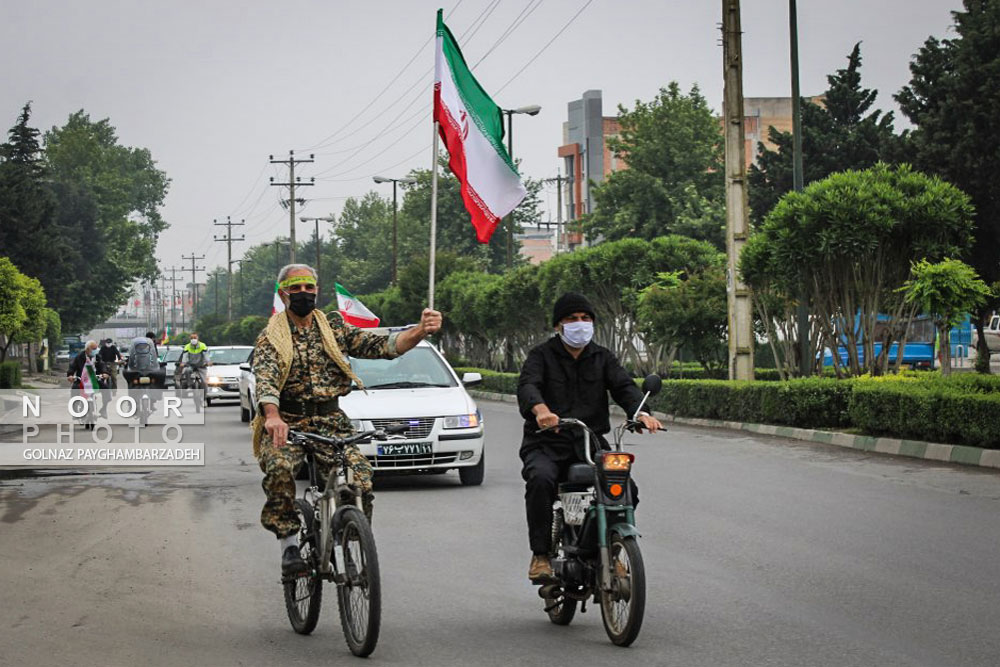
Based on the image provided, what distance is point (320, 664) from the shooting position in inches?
254

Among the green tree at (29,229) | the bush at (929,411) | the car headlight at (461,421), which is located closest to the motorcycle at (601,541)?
the car headlight at (461,421)

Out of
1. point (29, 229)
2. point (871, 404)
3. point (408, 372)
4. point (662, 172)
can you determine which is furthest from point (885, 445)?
point (29, 229)

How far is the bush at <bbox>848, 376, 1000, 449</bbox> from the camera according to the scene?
1631 centimetres

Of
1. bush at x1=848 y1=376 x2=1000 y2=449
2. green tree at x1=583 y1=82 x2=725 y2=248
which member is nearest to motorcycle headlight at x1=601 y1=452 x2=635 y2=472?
A: bush at x1=848 y1=376 x2=1000 y2=449

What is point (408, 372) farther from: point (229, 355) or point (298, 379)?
point (229, 355)

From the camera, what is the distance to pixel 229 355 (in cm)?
3816

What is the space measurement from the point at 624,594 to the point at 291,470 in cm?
175

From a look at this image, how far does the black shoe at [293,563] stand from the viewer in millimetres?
7031

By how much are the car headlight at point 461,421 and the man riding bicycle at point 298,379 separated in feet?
23.3

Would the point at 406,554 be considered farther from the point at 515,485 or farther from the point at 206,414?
the point at 206,414

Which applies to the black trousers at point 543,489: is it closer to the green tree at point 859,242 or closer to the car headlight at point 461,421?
the car headlight at point 461,421

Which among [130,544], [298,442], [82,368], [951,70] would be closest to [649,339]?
[82,368]

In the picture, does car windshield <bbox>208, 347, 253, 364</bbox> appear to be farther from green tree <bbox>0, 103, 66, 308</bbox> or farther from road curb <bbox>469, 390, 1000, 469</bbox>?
green tree <bbox>0, 103, 66, 308</bbox>

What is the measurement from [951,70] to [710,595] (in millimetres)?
40087
